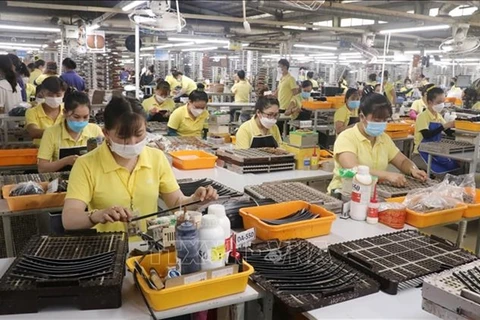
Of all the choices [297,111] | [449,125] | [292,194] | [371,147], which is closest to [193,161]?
[292,194]

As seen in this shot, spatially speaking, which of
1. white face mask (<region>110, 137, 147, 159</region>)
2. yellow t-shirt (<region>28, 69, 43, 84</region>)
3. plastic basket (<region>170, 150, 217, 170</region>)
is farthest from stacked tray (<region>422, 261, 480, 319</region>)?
yellow t-shirt (<region>28, 69, 43, 84</region>)

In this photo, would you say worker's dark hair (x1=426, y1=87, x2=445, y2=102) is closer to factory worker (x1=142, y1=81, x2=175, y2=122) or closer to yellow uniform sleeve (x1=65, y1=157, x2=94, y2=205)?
factory worker (x1=142, y1=81, x2=175, y2=122)

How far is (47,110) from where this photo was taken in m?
4.66

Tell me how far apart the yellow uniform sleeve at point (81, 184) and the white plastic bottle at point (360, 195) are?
1.44 meters

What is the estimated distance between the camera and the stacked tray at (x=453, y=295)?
4.62 feet

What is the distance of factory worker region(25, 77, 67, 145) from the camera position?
448cm

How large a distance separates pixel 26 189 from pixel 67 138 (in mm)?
914

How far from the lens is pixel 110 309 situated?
153 cm

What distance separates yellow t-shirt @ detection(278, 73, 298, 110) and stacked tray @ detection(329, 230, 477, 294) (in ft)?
23.0

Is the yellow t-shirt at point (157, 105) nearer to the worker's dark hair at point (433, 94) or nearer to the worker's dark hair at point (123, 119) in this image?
the worker's dark hair at point (433, 94)

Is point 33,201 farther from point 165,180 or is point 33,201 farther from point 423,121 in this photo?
point 423,121

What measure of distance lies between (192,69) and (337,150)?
44.5 ft

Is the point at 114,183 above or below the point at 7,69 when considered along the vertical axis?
below

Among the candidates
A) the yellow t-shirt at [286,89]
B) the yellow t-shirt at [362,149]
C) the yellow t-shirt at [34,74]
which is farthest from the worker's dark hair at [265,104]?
the yellow t-shirt at [34,74]
